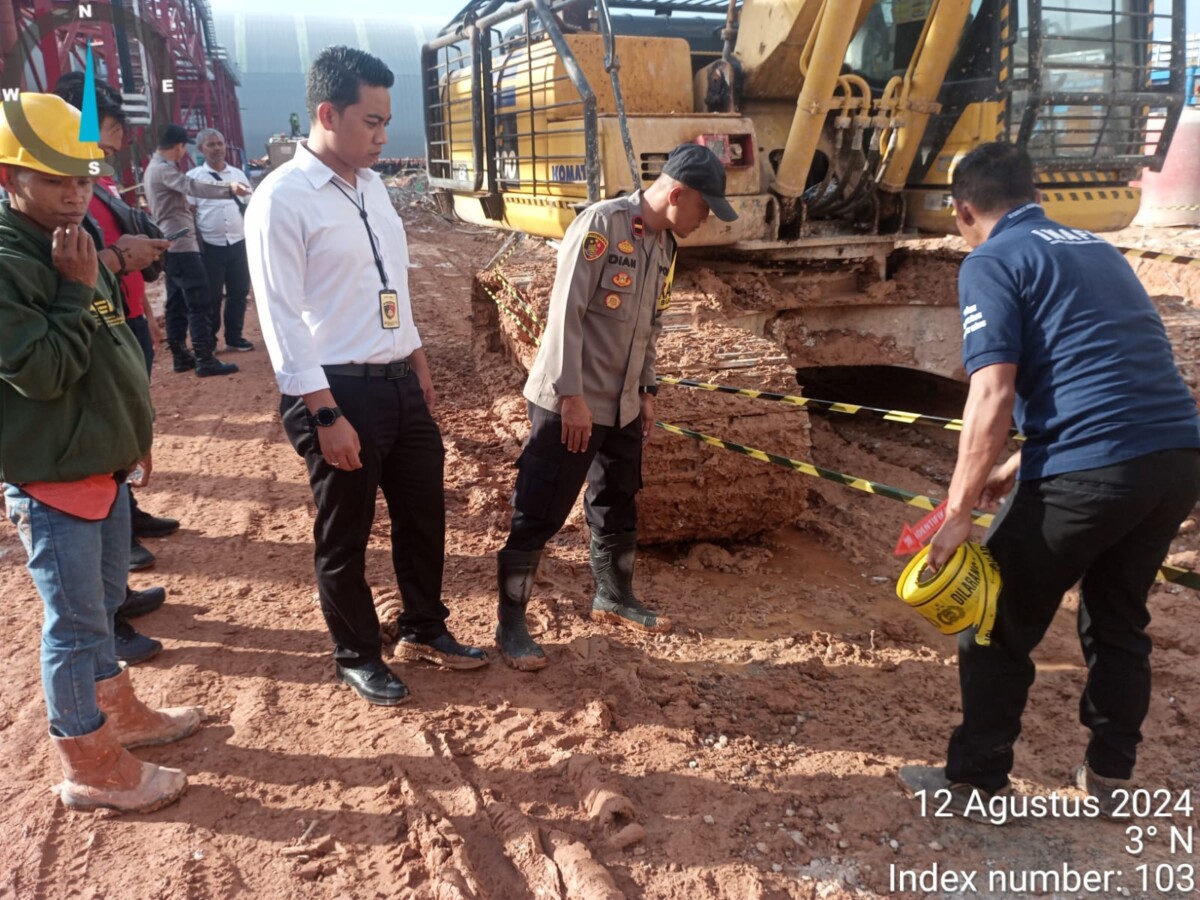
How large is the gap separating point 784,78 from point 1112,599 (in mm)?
3836

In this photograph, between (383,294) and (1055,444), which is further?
(383,294)

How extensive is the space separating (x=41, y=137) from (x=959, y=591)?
8.48 feet

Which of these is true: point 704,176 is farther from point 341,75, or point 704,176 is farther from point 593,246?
point 341,75

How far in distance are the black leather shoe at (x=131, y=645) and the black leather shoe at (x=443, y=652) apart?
897mm

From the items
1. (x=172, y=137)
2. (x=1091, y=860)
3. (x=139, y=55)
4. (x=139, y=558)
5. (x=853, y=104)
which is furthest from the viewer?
(x=139, y=55)

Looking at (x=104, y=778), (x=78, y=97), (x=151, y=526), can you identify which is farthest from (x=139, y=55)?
(x=104, y=778)

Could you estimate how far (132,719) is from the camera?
113 inches

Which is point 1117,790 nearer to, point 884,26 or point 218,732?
point 218,732

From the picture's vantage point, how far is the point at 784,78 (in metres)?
5.46

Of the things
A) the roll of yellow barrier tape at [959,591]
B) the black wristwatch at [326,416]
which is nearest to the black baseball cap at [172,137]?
the black wristwatch at [326,416]

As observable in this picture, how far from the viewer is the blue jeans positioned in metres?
2.46

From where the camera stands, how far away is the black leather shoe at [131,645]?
11.2 ft

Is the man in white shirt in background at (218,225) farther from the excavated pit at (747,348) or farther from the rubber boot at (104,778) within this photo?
the rubber boot at (104,778)

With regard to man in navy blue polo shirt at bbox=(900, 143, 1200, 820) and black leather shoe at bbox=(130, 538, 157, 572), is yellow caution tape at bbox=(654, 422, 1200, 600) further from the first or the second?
black leather shoe at bbox=(130, 538, 157, 572)
